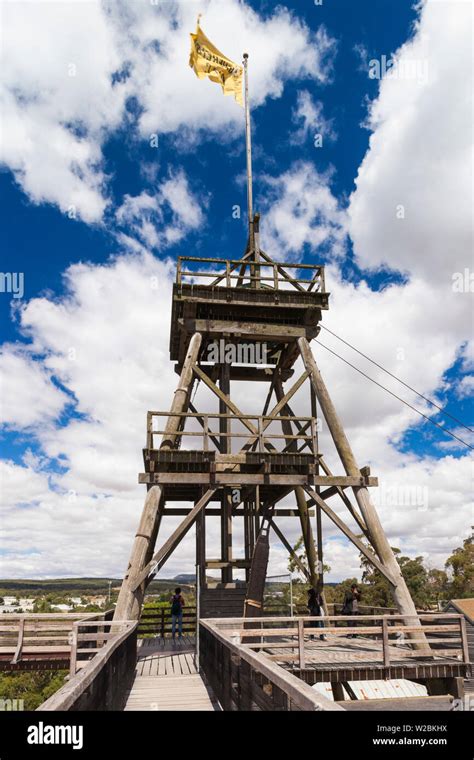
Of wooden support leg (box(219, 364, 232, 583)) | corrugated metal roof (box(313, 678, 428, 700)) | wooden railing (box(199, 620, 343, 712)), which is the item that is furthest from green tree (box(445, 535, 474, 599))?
wooden railing (box(199, 620, 343, 712))

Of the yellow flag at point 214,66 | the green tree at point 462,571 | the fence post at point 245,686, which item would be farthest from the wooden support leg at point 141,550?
the green tree at point 462,571

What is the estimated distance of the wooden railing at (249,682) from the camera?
3.84 metres

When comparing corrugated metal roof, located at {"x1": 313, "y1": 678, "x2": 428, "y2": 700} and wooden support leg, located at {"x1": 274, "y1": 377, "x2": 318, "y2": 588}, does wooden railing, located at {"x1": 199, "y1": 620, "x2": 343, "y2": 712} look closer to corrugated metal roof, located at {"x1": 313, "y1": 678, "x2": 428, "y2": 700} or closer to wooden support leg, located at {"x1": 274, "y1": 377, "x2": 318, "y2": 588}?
wooden support leg, located at {"x1": 274, "y1": 377, "x2": 318, "y2": 588}

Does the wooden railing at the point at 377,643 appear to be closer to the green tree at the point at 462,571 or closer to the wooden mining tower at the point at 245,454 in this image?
the wooden mining tower at the point at 245,454

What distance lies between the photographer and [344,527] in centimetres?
1462

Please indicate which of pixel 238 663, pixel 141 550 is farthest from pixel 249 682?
A: pixel 141 550

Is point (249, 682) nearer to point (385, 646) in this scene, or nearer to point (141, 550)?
point (385, 646)

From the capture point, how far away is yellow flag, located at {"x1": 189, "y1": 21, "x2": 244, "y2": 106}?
21.4 metres

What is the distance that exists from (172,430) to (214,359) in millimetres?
4395

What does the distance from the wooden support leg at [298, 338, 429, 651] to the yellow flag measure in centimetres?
1107

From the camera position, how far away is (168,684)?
11.1 metres

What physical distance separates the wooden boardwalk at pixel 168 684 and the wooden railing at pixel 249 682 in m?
0.29

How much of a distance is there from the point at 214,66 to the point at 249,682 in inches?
855
